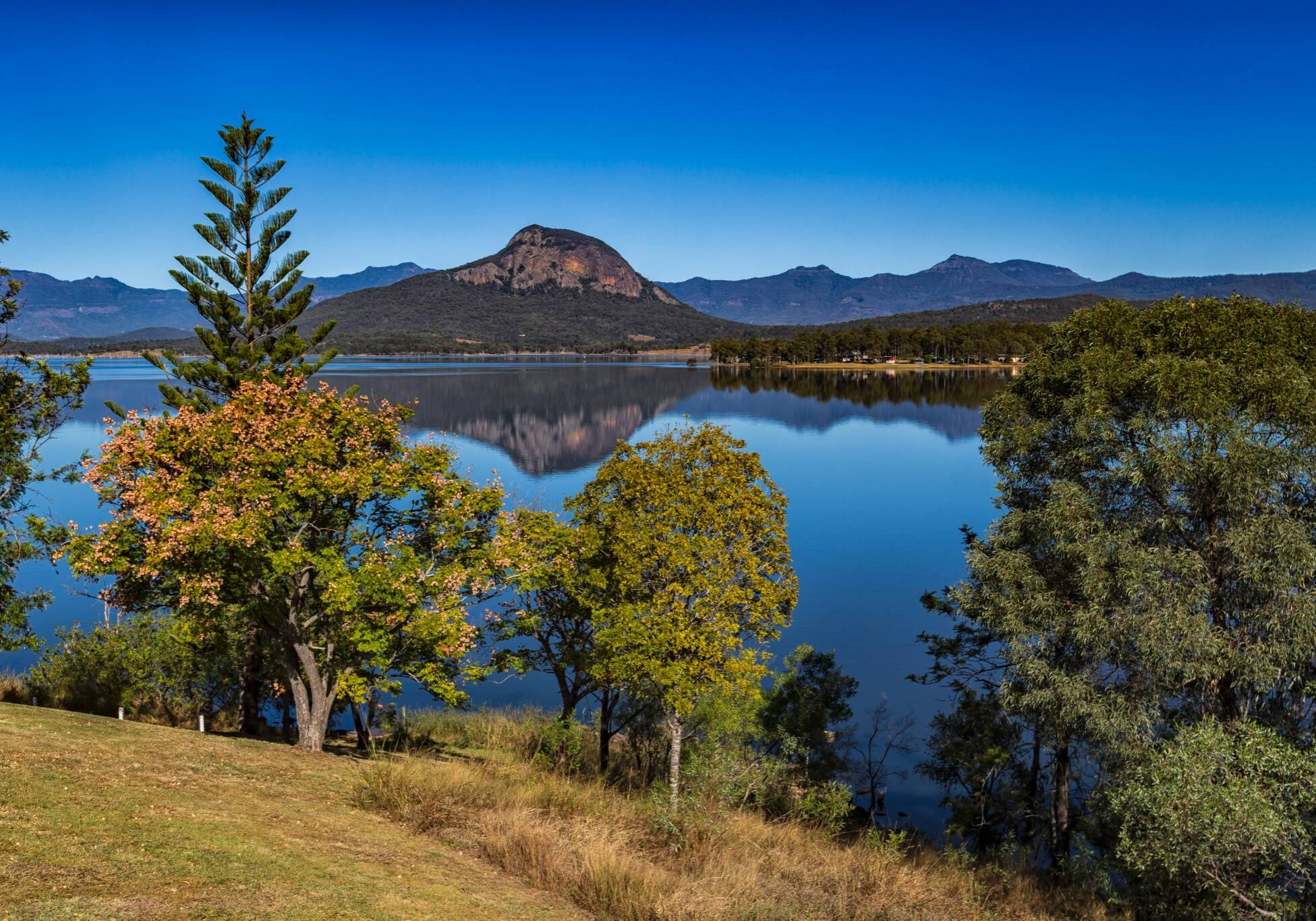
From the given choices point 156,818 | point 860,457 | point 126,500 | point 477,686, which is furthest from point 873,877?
point 860,457

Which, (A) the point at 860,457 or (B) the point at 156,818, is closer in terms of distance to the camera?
(B) the point at 156,818

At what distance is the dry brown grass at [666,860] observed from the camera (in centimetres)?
985

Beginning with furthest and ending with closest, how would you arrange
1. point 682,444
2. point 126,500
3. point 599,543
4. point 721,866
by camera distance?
point 599,543 < point 682,444 < point 126,500 < point 721,866

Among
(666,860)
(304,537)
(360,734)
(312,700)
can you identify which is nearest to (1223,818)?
(666,860)

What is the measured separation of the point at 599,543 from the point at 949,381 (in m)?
138

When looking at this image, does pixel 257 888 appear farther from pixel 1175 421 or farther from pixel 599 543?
pixel 1175 421

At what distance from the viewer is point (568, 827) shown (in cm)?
1189

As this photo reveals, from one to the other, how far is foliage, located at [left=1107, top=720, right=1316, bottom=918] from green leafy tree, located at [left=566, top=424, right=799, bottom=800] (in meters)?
6.56

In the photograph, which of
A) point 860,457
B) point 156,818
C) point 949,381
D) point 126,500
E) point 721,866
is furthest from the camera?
point 949,381

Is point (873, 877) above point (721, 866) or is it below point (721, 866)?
below

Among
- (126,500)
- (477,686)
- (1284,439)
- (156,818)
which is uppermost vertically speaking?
(1284,439)

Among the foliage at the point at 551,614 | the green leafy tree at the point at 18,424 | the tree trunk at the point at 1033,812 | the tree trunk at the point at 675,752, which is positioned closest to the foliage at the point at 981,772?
the tree trunk at the point at 1033,812

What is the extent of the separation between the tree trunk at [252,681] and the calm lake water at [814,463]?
6.80 m

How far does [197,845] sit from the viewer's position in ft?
28.7
